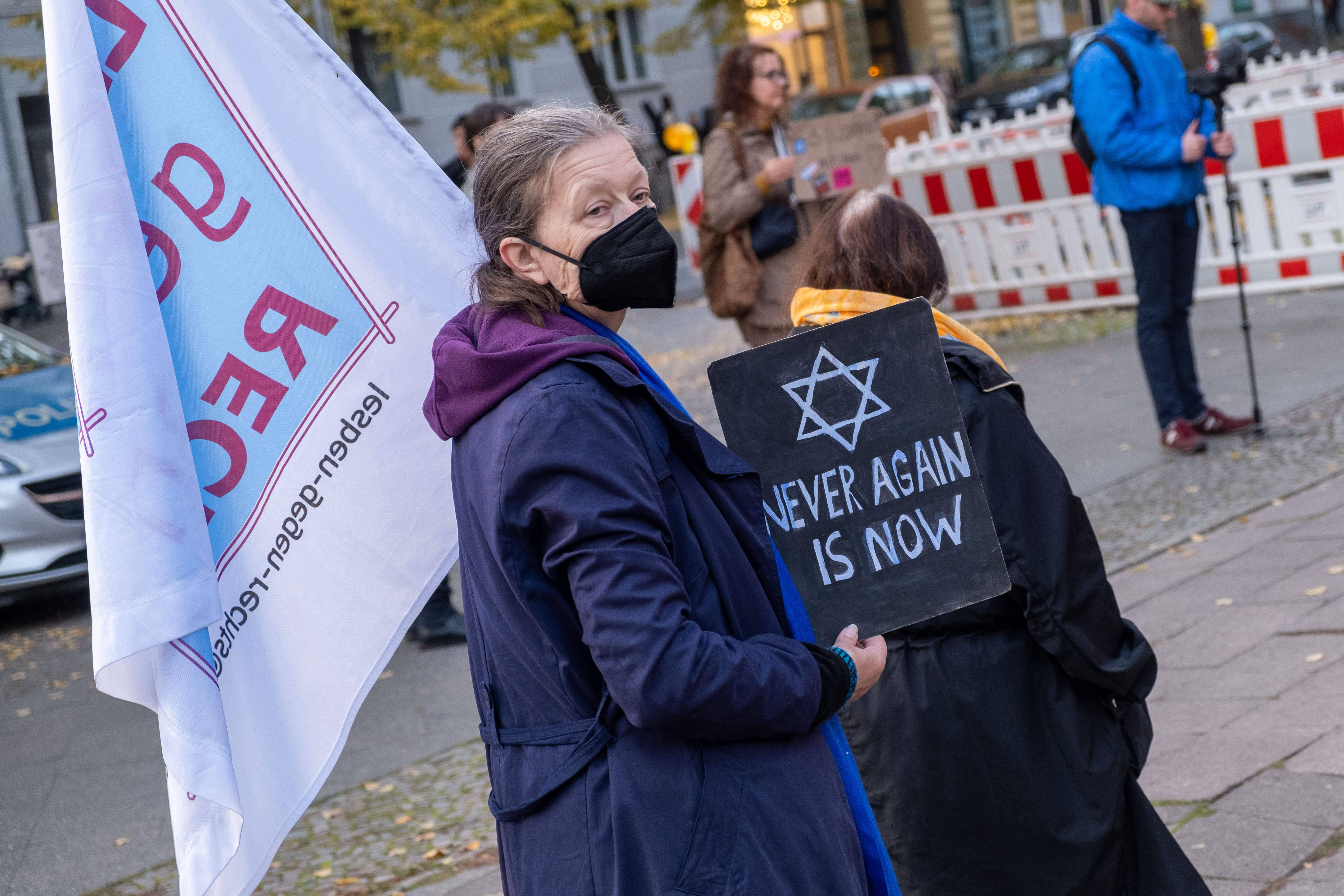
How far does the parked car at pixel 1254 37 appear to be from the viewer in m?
24.9

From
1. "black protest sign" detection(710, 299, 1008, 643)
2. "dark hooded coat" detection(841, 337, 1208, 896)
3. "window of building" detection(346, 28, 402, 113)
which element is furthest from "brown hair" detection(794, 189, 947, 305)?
"window of building" detection(346, 28, 402, 113)

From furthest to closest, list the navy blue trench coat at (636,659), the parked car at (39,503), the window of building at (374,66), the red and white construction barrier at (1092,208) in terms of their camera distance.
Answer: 1. the window of building at (374,66)
2. the red and white construction barrier at (1092,208)
3. the parked car at (39,503)
4. the navy blue trench coat at (636,659)

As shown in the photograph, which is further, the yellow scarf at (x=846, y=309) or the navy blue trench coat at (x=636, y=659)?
the yellow scarf at (x=846, y=309)

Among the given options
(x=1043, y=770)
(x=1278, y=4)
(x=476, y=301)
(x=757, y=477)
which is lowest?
(x=1043, y=770)

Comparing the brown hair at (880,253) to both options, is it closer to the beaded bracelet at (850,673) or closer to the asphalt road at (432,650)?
the beaded bracelet at (850,673)

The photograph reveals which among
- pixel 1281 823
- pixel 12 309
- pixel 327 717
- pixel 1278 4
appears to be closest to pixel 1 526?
pixel 327 717

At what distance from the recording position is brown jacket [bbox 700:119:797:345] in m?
5.80

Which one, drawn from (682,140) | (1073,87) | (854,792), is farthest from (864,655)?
(682,140)

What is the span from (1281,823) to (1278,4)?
4246cm

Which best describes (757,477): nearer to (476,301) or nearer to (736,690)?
(736,690)

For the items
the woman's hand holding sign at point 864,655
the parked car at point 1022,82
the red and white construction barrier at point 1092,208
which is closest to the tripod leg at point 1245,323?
the red and white construction barrier at point 1092,208

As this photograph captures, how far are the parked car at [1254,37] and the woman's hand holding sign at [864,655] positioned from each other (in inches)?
962

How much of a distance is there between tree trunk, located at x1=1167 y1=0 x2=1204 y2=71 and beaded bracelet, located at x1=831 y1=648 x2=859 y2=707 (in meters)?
14.7

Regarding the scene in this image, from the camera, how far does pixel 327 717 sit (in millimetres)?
2316
